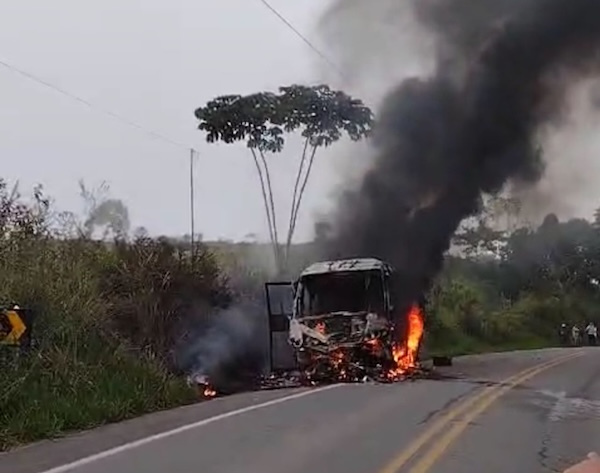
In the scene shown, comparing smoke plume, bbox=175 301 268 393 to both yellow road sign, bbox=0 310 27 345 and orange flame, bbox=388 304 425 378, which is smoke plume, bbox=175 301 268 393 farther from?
yellow road sign, bbox=0 310 27 345

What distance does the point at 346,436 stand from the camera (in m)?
10.3

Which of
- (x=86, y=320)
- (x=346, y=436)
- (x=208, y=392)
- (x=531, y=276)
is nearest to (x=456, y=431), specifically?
(x=346, y=436)

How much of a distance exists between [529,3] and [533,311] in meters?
29.7

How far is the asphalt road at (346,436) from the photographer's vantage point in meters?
8.52

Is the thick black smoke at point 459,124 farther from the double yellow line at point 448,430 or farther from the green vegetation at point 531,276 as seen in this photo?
the green vegetation at point 531,276

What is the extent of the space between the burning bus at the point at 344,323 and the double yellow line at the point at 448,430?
2653mm

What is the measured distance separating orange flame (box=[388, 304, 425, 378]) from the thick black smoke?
0.68m

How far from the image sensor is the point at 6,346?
11.7 m

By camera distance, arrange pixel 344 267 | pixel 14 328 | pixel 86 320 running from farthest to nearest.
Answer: pixel 344 267 → pixel 86 320 → pixel 14 328

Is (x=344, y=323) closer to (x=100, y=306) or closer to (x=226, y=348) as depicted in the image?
(x=226, y=348)

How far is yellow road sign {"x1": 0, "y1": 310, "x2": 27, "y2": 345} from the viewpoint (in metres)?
11.5

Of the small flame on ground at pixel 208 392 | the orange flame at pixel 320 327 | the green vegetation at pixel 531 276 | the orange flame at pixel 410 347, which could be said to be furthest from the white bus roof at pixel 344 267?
the green vegetation at pixel 531 276

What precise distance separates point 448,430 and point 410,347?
11997mm

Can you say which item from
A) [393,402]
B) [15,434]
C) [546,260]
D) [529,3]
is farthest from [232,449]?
[546,260]
